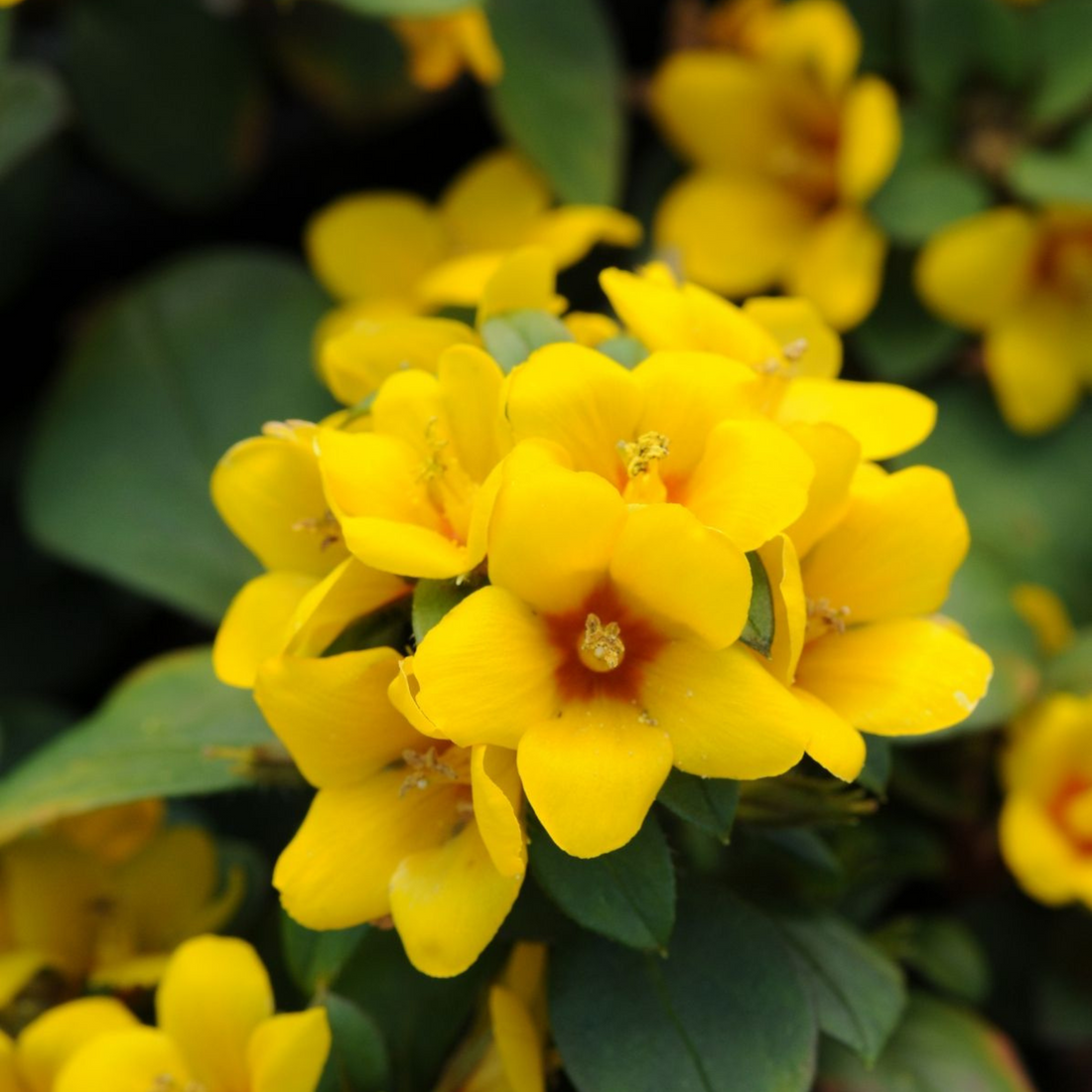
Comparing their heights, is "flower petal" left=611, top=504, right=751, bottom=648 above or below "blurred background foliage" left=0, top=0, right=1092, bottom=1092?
above

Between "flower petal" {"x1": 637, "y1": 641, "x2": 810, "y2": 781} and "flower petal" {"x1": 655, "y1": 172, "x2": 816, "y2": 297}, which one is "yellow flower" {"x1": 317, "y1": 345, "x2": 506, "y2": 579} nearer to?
"flower petal" {"x1": 637, "y1": 641, "x2": 810, "y2": 781}

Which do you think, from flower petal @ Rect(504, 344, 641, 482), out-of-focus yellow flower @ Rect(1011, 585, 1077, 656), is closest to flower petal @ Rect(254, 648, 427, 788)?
flower petal @ Rect(504, 344, 641, 482)

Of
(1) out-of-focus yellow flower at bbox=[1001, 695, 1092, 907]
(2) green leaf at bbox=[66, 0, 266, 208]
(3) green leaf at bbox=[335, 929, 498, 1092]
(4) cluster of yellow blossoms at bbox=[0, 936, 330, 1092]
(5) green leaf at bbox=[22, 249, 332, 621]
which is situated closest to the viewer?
(4) cluster of yellow blossoms at bbox=[0, 936, 330, 1092]

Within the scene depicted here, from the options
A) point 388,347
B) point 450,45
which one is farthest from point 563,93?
point 388,347

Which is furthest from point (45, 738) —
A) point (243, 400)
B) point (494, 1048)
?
point (494, 1048)

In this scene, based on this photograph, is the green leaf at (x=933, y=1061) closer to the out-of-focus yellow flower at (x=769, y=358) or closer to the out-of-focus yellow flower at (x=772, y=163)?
the out-of-focus yellow flower at (x=769, y=358)

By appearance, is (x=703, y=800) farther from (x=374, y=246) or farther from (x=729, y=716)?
(x=374, y=246)

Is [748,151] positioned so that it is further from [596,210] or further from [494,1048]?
[494,1048]
